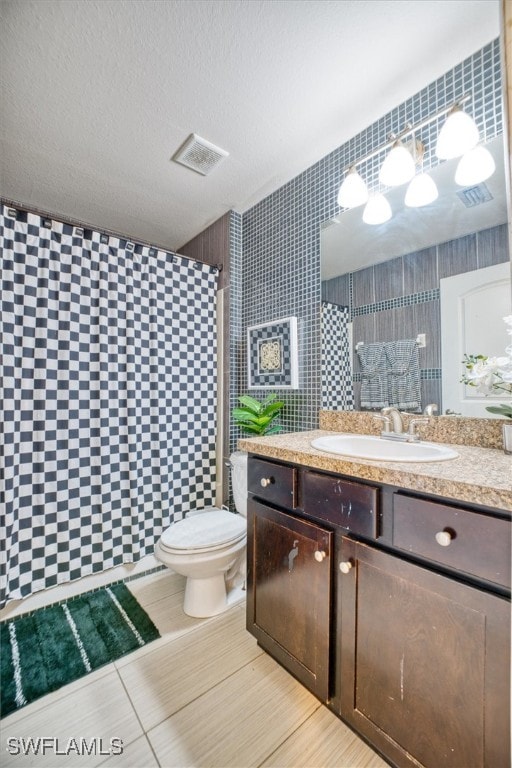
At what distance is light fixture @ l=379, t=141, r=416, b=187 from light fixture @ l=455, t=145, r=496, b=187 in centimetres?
18

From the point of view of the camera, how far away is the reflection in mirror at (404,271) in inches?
46.1

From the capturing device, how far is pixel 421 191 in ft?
4.38

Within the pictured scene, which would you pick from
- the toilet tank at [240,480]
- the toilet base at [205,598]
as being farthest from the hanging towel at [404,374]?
the toilet base at [205,598]

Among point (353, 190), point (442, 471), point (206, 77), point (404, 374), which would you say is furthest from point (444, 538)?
point (206, 77)

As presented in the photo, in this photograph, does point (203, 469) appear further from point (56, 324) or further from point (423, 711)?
point (423, 711)

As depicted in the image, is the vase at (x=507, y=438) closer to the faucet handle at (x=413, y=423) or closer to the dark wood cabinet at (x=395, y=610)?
the faucet handle at (x=413, y=423)

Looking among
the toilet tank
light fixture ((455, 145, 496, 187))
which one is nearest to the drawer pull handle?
the toilet tank

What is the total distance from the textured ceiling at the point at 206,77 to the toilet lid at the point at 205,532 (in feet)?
6.23

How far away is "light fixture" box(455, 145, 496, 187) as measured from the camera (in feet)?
3.83

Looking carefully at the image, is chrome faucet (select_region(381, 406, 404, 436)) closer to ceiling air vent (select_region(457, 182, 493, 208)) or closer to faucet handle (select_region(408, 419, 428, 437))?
faucet handle (select_region(408, 419, 428, 437))

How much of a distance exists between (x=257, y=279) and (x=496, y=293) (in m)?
1.33

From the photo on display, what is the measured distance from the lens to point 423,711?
2.59 feet

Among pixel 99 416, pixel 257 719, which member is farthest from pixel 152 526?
pixel 257 719

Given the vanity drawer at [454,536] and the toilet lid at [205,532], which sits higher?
the vanity drawer at [454,536]
